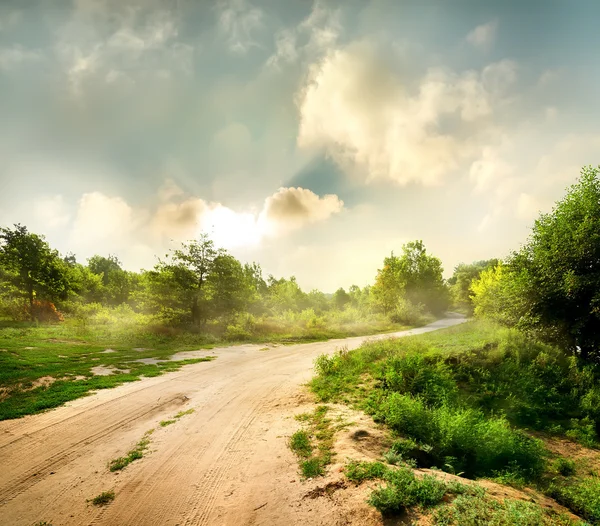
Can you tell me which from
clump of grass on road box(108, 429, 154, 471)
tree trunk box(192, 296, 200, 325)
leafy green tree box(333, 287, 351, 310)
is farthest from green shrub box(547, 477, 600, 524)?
leafy green tree box(333, 287, 351, 310)

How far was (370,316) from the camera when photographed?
44719 mm

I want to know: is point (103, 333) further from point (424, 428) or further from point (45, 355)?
point (424, 428)

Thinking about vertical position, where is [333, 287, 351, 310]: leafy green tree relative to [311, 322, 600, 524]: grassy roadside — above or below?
above

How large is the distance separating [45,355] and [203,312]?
15507mm

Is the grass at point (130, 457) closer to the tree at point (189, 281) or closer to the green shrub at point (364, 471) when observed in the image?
the green shrub at point (364, 471)

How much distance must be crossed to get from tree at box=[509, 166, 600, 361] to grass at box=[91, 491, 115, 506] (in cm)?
1722

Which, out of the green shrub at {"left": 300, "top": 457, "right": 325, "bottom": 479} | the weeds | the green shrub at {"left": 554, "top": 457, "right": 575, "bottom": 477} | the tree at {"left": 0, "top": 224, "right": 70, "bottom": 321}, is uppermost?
the tree at {"left": 0, "top": 224, "right": 70, "bottom": 321}

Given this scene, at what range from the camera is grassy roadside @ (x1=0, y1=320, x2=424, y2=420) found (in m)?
9.42

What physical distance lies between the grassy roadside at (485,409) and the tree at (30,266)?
33912 millimetres

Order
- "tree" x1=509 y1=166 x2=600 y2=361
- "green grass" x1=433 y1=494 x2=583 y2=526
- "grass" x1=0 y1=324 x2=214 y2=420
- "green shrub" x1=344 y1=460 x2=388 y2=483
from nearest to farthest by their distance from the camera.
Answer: "green grass" x1=433 y1=494 x2=583 y2=526 → "green shrub" x1=344 y1=460 x2=388 y2=483 → "grass" x1=0 y1=324 x2=214 y2=420 → "tree" x1=509 y1=166 x2=600 y2=361

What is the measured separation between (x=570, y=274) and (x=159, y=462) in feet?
55.0

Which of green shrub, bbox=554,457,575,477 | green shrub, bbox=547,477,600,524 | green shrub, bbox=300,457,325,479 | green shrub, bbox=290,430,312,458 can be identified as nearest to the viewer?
green shrub, bbox=547,477,600,524

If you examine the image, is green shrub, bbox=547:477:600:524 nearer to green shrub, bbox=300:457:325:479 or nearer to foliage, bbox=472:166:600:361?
green shrub, bbox=300:457:325:479

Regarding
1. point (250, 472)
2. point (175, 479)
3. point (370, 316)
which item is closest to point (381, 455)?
point (250, 472)
